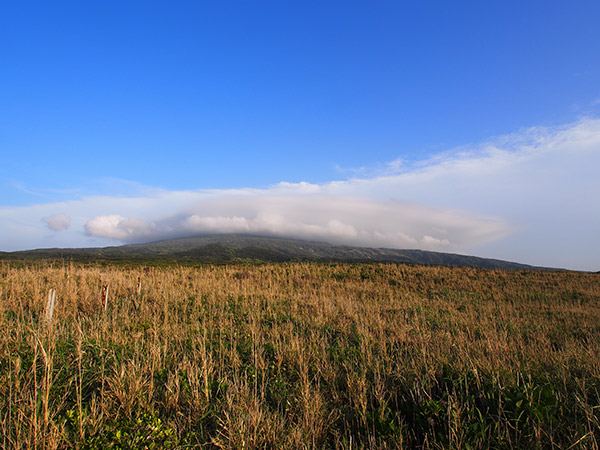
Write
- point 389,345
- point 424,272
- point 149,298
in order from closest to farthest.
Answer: point 389,345
point 149,298
point 424,272

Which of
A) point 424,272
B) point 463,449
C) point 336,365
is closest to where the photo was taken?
point 463,449

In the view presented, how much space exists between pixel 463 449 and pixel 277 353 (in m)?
3.01

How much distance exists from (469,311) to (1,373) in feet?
44.4

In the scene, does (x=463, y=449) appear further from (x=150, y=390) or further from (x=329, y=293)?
(x=329, y=293)

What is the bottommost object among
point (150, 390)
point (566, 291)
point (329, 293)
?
point (566, 291)

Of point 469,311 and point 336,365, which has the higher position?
point 336,365

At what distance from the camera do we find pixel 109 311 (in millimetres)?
8844

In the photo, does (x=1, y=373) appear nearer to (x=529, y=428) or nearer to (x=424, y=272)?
(x=529, y=428)

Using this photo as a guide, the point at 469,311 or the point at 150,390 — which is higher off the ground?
the point at 150,390

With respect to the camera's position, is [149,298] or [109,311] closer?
[109,311]

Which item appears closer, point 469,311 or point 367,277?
point 469,311

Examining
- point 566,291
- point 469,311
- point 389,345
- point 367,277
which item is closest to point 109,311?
point 389,345

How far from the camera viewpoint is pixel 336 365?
196 inches

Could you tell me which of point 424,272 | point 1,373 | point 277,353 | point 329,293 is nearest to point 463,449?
point 277,353
